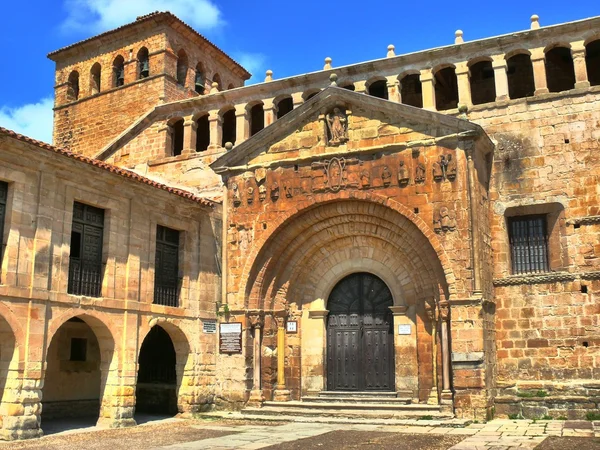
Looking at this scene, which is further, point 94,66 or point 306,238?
point 94,66

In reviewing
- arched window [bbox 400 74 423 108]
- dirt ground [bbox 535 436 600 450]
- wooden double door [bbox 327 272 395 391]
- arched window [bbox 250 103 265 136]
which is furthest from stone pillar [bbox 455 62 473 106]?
dirt ground [bbox 535 436 600 450]

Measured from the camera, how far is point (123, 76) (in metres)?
26.7

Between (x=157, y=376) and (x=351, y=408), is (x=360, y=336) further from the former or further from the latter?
(x=157, y=376)

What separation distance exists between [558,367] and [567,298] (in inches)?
63.2

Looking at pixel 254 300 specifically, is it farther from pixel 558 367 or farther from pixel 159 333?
pixel 558 367

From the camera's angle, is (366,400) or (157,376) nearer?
(366,400)

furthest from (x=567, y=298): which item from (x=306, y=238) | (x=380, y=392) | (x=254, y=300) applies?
(x=254, y=300)

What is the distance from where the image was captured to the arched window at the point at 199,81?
27.5 meters

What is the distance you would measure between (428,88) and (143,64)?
42.3 feet

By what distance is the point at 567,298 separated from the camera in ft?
50.9

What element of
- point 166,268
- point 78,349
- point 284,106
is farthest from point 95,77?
point 166,268

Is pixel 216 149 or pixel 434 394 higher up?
pixel 216 149

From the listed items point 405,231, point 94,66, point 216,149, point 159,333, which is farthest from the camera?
point 94,66

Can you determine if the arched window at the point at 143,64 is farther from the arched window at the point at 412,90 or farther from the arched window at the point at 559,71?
the arched window at the point at 559,71
